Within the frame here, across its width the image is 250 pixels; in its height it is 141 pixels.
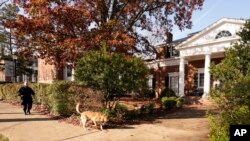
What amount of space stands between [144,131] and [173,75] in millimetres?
22560

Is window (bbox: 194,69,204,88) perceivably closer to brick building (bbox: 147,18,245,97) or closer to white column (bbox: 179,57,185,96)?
brick building (bbox: 147,18,245,97)

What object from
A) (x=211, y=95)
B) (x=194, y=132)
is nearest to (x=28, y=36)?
(x=194, y=132)

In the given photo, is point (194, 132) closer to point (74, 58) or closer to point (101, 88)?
point (101, 88)

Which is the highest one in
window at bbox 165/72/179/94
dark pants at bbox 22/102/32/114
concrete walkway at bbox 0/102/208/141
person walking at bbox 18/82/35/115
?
window at bbox 165/72/179/94

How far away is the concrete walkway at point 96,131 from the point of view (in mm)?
12258

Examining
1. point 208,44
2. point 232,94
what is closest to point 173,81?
point 208,44

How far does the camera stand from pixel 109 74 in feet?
53.5

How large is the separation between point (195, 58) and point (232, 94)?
23.1 metres

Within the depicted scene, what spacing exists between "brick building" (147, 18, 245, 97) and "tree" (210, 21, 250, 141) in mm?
11214

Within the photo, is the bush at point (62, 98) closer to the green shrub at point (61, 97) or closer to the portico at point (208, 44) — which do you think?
the green shrub at point (61, 97)

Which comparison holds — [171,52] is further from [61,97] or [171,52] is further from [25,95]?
[61,97]

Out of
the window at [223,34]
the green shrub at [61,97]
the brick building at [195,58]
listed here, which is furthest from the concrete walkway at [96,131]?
the window at [223,34]

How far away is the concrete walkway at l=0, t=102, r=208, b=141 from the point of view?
1226 centimetres

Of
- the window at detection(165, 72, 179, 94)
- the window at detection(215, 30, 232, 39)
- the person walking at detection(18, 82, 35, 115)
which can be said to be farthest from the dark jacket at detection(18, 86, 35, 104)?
the window at detection(165, 72, 179, 94)
